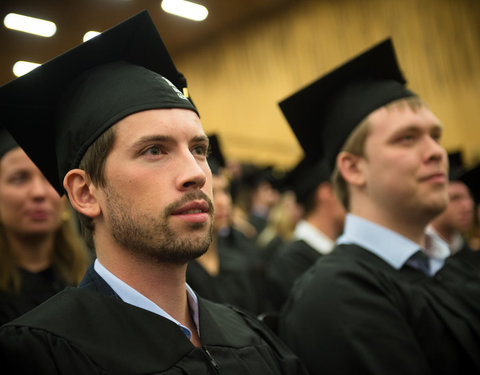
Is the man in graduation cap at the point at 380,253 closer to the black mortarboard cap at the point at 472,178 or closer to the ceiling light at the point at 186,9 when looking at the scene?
the black mortarboard cap at the point at 472,178

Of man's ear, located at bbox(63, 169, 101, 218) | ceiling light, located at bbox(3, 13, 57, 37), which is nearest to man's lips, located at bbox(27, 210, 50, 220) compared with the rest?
man's ear, located at bbox(63, 169, 101, 218)

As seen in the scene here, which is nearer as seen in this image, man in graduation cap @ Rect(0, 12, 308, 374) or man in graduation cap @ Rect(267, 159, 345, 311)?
man in graduation cap @ Rect(0, 12, 308, 374)

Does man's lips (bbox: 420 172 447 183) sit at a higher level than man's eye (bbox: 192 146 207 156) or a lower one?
lower

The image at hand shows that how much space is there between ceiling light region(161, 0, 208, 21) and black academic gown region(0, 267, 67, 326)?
29.6ft

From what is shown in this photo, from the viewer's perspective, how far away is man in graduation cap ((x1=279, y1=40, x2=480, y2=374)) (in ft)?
6.53

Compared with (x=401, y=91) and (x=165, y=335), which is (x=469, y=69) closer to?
(x=401, y=91)

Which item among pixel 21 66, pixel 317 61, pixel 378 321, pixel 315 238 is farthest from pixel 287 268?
pixel 21 66

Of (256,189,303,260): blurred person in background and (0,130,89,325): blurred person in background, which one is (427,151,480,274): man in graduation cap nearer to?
(256,189,303,260): blurred person in background

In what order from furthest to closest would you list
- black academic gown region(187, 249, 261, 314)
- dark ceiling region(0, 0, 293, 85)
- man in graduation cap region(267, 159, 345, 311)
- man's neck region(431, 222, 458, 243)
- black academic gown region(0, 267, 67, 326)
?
1. dark ceiling region(0, 0, 293, 85)
2. man's neck region(431, 222, 458, 243)
3. man in graduation cap region(267, 159, 345, 311)
4. black academic gown region(187, 249, 261, 314)
5. black academic gown region(0, 267, 67, 326)

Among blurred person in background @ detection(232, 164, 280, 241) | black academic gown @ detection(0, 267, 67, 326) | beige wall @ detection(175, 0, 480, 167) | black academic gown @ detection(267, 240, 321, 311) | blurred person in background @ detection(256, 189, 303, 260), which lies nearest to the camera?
black academic gown @ detection(0, 267, 67, 326)

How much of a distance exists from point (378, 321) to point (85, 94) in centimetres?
144

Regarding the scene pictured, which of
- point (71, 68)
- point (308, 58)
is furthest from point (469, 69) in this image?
point (71, 68)

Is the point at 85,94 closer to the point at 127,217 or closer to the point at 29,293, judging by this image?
the point at 127,217

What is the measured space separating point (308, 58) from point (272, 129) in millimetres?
2224
